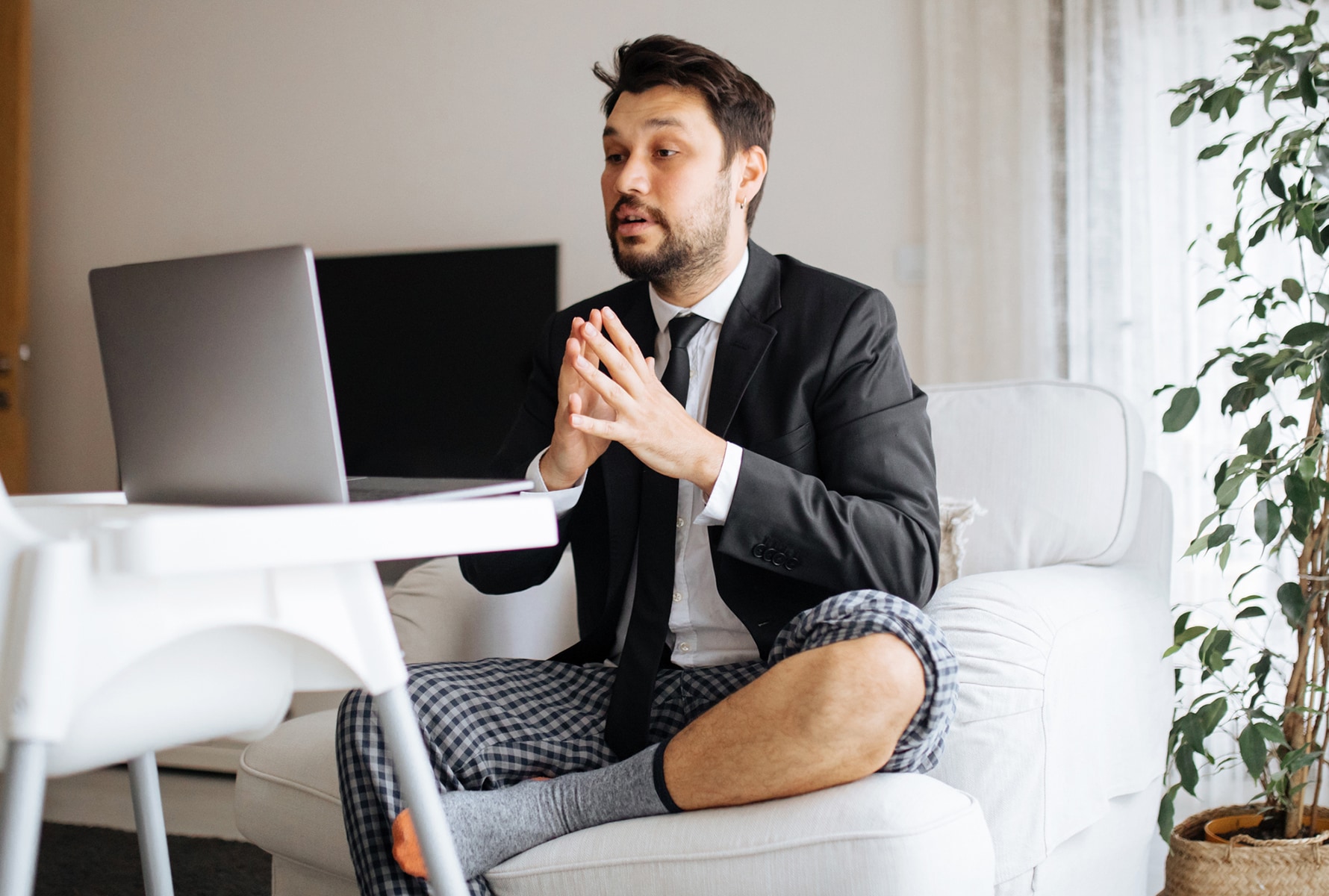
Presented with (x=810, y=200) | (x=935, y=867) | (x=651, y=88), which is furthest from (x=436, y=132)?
(x=935, y=867)

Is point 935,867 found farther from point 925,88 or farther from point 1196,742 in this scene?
point 925,88

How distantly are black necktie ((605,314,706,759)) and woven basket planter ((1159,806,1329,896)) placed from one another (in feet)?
3.04

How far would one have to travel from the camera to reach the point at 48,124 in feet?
12.9

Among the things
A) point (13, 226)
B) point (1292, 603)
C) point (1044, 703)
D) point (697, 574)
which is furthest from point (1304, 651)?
point (13, 226)

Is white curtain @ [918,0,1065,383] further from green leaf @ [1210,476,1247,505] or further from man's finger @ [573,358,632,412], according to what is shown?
man's finger @ [573,358,632,412]

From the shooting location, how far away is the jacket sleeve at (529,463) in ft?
5.08

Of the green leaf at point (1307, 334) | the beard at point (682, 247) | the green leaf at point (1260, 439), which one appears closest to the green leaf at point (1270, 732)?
the green leaf at point (1260, 439)

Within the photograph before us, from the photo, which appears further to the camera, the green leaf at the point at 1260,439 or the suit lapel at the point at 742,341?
the green leaf at the point at 1260,439

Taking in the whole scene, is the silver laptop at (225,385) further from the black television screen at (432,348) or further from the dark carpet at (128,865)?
the black television screen at (432,348)

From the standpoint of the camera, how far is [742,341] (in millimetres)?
1526

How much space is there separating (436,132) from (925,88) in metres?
1.44

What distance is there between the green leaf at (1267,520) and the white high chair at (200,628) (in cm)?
124

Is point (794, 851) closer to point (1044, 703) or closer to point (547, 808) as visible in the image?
point (547, 808)

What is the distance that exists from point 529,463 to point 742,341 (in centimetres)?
34
